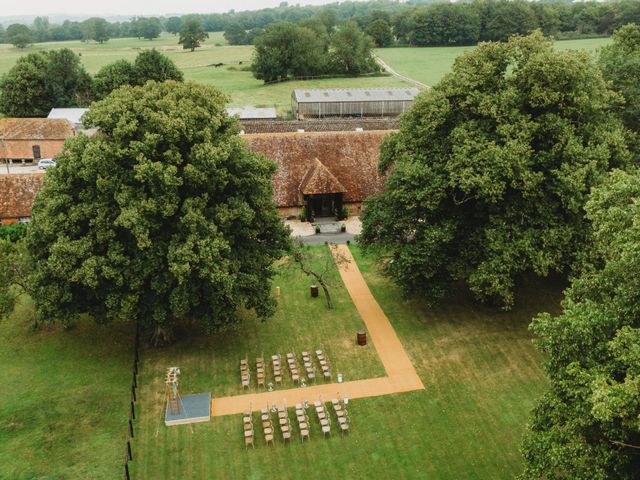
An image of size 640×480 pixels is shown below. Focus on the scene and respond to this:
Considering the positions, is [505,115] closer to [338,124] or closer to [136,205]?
[136,205]

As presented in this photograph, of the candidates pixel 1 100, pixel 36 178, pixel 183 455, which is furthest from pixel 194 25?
pixel 183 455

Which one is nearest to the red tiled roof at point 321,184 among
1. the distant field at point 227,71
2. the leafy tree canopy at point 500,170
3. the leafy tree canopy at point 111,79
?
the leafy tree canopy at point 500,170

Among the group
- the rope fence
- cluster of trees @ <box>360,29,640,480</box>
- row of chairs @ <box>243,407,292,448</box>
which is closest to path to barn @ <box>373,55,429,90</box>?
cluster of trees @ <box>360,29,640,480</box>

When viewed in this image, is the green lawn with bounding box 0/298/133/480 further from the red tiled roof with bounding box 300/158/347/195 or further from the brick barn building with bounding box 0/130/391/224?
the red tiled roof with bounding box 300/158/347/195

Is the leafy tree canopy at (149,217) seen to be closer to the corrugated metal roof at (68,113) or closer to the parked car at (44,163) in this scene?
the parked car at (44,163)

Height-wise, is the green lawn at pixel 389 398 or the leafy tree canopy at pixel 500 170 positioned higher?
the leafy tree canopy at pixel 500 170

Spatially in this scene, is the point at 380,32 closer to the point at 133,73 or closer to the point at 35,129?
the point at 133,73

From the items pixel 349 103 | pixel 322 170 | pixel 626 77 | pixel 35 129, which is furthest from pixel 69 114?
pixel 626 77
